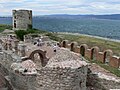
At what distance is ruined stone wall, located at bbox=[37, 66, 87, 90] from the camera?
29.4 ft

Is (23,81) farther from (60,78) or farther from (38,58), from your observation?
(38,58)

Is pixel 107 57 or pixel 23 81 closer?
pixel 23 81

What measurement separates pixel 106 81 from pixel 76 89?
1974 millimetres

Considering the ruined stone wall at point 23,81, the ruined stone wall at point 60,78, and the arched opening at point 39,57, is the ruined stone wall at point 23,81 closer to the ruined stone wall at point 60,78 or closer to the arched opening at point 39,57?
the ruined stone wall at point 60,78

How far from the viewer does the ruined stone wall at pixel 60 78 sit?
8969 millimetres

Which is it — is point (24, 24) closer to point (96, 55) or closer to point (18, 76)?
point (96, 55)

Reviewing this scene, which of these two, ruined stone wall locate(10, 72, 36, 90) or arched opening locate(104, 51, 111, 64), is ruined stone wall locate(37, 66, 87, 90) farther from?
arched opening locate(104, 51, 111, 64)

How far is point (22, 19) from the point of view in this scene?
46062 mm

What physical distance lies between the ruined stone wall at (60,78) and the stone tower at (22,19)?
37179 mm

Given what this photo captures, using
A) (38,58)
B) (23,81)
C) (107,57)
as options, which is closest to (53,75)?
(23,81)

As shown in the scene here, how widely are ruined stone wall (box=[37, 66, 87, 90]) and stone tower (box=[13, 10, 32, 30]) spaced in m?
37.2

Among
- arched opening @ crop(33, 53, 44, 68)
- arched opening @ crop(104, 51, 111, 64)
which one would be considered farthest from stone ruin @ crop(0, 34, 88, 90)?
arched opening @ crop(104, 51, 111, 64)

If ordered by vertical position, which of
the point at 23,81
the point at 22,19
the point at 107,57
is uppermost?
the point at 22,19

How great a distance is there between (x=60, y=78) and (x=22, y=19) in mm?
37979
